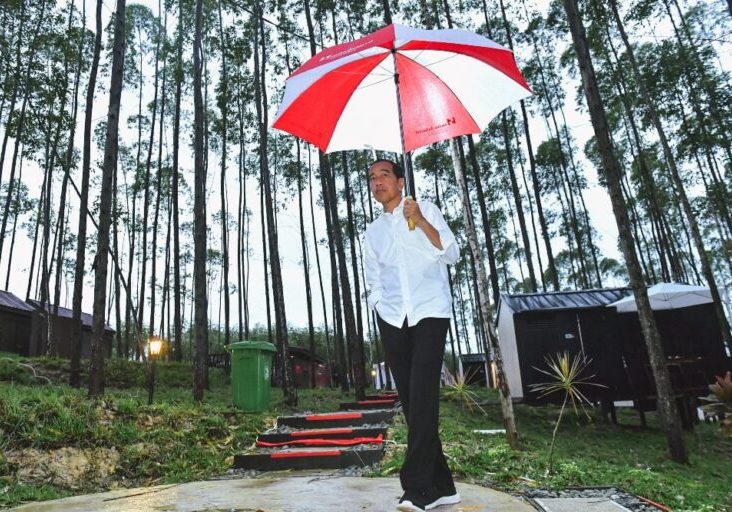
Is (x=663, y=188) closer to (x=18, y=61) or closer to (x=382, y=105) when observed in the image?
(x=382, y=105)

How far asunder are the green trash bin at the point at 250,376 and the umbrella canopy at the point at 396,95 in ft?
Result: 15.8

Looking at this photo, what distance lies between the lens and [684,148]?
44.7 feet

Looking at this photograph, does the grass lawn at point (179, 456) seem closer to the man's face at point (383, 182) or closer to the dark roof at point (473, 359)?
the man's face at point (383, 182)

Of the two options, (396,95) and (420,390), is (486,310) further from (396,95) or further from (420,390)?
(420,390)

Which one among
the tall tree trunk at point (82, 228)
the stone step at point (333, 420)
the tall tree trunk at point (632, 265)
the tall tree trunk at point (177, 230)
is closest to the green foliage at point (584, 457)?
the stone step at point (333, 420)

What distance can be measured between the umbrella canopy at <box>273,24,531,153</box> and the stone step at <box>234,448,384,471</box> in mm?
2878

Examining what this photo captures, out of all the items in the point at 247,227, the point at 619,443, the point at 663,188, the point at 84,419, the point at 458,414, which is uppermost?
the point at 247,227

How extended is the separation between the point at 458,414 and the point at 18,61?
15766mm

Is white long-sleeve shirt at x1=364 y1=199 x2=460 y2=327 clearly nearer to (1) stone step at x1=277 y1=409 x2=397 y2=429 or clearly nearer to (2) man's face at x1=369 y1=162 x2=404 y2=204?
(2) man's face at x1=369 y1=162 x2=404 y2=204

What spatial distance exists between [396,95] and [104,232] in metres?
5.77

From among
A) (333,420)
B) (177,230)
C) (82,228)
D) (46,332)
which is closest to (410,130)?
(333,420)

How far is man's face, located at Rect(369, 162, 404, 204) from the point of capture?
2334mm

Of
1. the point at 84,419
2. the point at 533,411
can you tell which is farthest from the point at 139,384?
the point at 533,411

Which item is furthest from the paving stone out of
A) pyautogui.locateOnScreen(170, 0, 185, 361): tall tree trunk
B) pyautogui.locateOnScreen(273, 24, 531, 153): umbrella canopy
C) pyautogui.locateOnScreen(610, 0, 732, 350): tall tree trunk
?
pyautogui.locateOnScreen(170, 0, 185, 361): tall tree trunk
